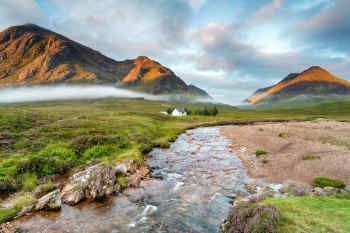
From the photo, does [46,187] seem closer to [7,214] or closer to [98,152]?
[7,214]

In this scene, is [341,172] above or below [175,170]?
above

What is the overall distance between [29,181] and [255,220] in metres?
20.6

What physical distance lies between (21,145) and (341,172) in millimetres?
40458

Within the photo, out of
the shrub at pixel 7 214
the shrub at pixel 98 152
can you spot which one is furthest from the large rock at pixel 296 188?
the shrub at pixel 98 152

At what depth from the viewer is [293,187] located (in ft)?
57.7

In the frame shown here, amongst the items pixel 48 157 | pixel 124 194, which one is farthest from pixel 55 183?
pixel 124 194

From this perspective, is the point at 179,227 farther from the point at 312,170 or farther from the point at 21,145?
the point at 21,145

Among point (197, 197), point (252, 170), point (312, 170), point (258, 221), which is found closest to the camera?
point (258, 221)

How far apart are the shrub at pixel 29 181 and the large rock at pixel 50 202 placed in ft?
10.5

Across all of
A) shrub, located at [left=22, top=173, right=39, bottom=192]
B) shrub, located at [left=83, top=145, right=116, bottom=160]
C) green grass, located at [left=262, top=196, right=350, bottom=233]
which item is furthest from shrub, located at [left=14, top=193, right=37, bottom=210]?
green grass, located at [left=262, top=196, right=350, bottom=233]

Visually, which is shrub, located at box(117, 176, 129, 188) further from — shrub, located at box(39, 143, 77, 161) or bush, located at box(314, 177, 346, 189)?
bush, located at box(314, 177, 346, 189)

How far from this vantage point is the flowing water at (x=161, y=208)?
1275cm

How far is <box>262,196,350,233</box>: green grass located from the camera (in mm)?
9162

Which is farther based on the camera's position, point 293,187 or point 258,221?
point 293,187
